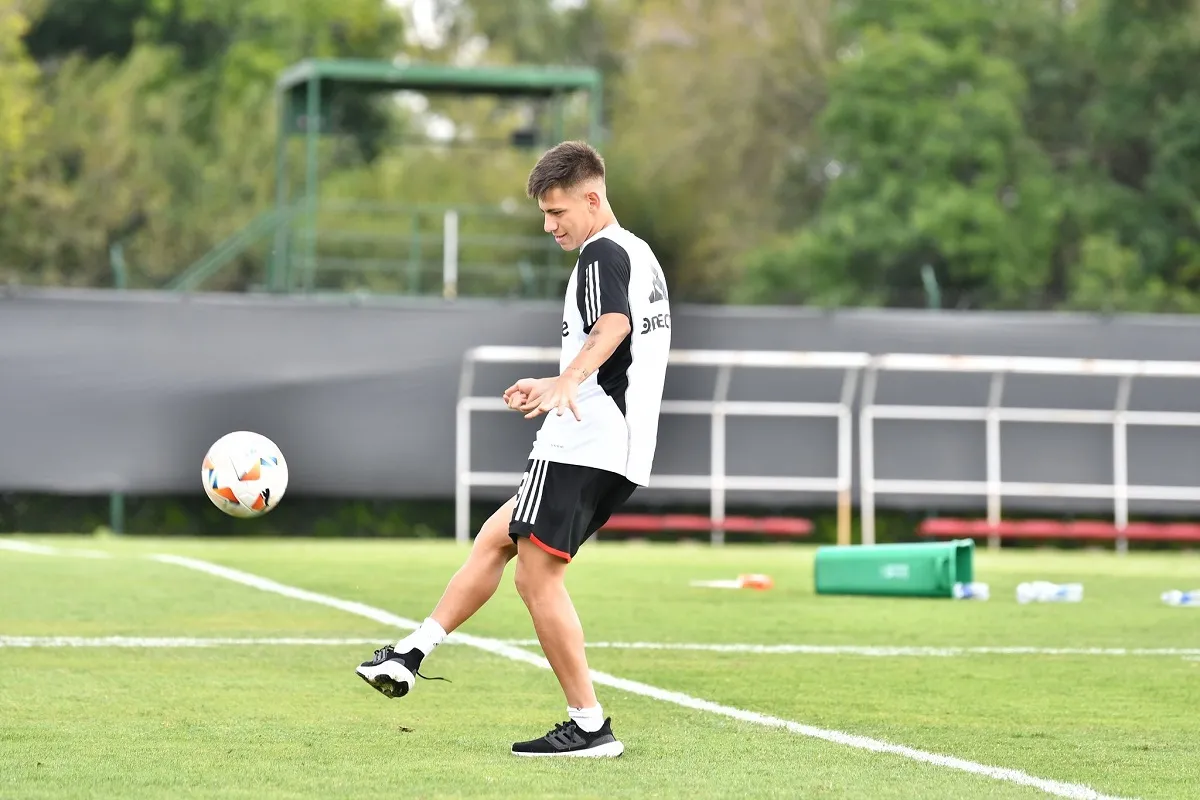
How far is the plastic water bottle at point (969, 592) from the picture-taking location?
1295 cm

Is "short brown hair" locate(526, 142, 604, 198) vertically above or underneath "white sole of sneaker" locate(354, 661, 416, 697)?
above

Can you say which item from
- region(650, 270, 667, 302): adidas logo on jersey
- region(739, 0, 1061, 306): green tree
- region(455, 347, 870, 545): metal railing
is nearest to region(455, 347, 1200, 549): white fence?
region(455, 347, 870, 545): metal railing

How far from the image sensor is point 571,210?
6391mm

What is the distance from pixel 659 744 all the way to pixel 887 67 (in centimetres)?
3707

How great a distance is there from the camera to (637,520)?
63.4 ft

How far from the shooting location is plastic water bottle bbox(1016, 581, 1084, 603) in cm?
1288

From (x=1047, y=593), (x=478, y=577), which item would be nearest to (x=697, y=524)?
(x=1047, y=593)

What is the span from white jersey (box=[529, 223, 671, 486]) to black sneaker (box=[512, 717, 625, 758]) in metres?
0.80

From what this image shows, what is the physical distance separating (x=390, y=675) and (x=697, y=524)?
12952 millimetres

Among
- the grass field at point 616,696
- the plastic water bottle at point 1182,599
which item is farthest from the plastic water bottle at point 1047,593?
the plastic water bottle at point 1182,599

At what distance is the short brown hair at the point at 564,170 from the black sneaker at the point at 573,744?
5.54ft

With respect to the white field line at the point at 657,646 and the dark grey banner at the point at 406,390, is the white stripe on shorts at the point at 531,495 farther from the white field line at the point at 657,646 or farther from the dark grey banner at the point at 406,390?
the dark grey banner at the point at 406,390

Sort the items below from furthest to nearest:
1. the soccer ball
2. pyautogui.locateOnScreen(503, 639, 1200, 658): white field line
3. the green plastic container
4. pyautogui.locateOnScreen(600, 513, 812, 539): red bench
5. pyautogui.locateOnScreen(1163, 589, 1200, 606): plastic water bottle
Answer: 1. pyautogui.locateOnScreen(600, 513, 812, 539): red bench
2. pyautogui.locateOnScreen(1163, 589, 1200, 606): plastic water bottle
3. the green plastic container
4. pyautogui.locateOnScreen(503, 639, 1200, 658): white field line
5. the soccer ball

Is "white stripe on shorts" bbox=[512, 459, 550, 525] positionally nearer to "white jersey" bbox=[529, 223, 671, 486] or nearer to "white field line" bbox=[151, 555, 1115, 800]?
"white jersey" bbox=[529, 223, 671, 486]
